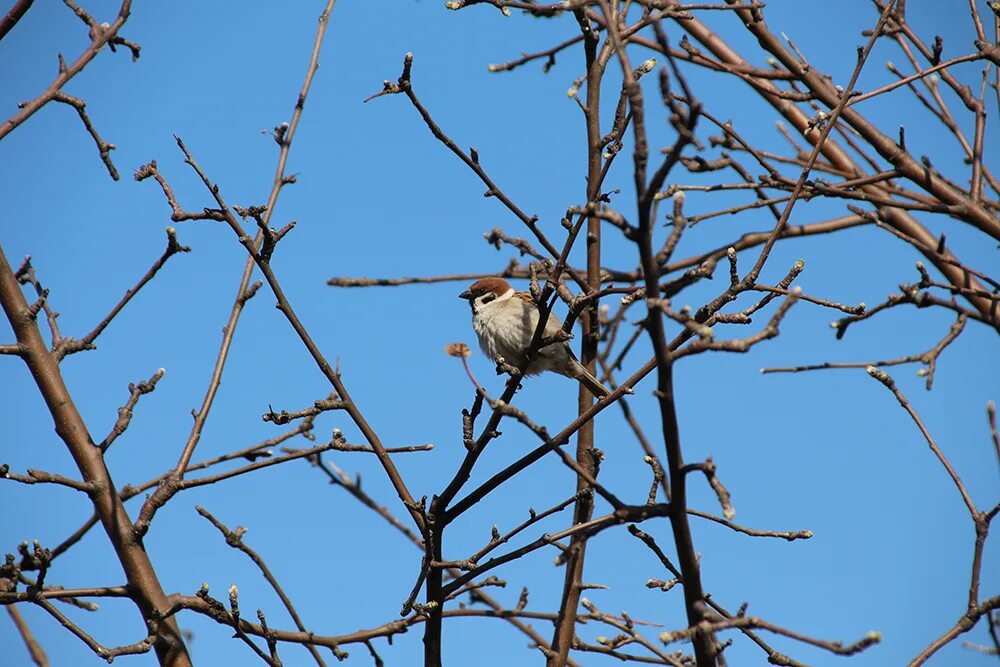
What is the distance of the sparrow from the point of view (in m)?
3.99

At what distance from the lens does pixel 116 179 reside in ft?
8.11

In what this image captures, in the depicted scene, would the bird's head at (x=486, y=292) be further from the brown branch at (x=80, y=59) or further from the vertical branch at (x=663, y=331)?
the vertical branch at (x=663, y=331)

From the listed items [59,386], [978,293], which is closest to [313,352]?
[59,386]

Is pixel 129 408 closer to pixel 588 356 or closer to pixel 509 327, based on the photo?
pixel 588 356

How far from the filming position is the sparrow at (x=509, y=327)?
3.99 meters

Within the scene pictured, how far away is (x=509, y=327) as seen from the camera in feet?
13.2

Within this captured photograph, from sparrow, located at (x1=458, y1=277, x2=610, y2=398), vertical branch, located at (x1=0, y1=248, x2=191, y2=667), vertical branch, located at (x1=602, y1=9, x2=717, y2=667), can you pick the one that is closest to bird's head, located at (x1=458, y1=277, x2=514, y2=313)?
sparrow, located at (x1=458, y1=277, x2=610, y2=398)

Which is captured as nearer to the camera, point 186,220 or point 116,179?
point 186,220

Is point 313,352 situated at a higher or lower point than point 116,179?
A: lower

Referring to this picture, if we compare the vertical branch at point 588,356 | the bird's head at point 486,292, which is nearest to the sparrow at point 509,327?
the bird's head at point 486,292

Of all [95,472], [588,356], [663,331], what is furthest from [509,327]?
[663,331]

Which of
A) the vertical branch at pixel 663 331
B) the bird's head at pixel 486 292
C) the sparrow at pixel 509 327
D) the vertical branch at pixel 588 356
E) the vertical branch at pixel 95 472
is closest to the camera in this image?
the vertical branch at pixel 663 331

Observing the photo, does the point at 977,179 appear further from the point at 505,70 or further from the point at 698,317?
the point at 698,317

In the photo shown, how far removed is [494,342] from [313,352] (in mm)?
2059
